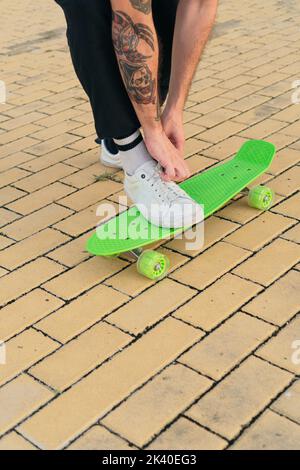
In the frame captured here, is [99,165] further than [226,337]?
Yes

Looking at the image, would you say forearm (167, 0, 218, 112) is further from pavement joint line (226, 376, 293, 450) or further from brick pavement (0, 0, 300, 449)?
pavement joint line (226, 376, 293, 450)

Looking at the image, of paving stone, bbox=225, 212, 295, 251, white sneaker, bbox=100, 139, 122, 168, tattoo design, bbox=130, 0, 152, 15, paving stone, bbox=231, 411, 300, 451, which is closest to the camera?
paving stone, bbox=231, 411, 300, 451

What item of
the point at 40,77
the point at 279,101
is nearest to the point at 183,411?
the point at 279,101

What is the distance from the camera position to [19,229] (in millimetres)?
2477

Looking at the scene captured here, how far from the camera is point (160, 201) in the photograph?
87.7 inches

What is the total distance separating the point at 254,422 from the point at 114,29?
1311 millimetres

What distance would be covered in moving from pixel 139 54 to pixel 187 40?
33 centimetres

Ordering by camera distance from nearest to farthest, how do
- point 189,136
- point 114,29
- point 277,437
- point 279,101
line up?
point 277,437
point 114,29
point 189,136
point 279,101

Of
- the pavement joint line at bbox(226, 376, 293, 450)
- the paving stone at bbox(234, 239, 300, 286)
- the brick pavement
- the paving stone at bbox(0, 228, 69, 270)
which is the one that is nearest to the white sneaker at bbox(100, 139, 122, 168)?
the brick pavement

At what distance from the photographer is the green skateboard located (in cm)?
212

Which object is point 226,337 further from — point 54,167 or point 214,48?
point 214,48

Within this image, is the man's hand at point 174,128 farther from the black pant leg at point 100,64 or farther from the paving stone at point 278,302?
the paving stone at point 278,302

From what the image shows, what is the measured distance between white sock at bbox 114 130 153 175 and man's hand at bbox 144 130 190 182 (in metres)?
0.04

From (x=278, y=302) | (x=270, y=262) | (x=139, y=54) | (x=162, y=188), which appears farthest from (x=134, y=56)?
(x=278, y=302)
